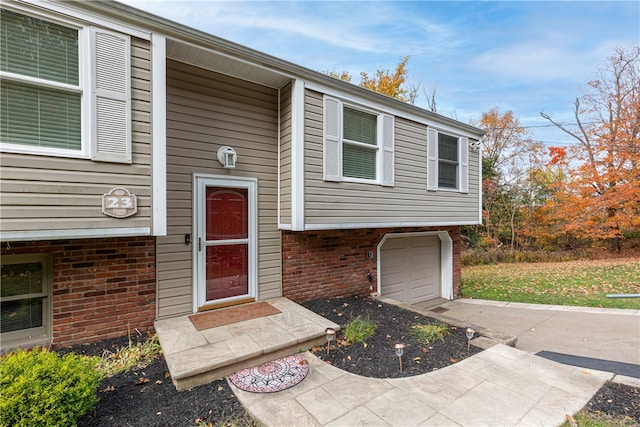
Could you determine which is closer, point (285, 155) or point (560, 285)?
point (285, 155)

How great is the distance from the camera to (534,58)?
9156 mm

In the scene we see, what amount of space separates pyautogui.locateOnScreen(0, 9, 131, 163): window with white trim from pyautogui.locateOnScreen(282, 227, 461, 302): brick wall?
2.85 meters

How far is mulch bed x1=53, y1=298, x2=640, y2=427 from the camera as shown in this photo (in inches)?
89.4

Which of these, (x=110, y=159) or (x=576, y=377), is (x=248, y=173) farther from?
(x=576, y=377)

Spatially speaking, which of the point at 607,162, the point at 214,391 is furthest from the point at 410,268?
the point at 607,162

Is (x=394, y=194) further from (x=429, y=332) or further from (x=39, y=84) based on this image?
(x=39, y=84)

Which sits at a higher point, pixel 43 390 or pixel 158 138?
pixel 158 138

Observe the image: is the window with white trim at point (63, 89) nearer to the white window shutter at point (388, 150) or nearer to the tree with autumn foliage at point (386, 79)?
the white window shutter at point (388, 150)

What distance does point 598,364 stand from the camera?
354 cm

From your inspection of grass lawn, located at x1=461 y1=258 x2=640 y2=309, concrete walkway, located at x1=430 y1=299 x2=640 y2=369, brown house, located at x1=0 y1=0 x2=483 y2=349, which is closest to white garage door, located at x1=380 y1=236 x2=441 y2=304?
brown house, located at x1=0 y1=0 x2=483 y2=349

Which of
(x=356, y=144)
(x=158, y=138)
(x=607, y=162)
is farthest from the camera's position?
(x=607, y=162)

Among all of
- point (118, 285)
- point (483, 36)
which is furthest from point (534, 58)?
point (118, 285)

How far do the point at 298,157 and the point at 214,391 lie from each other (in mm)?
3143

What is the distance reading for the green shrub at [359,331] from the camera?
3586 millimetres
